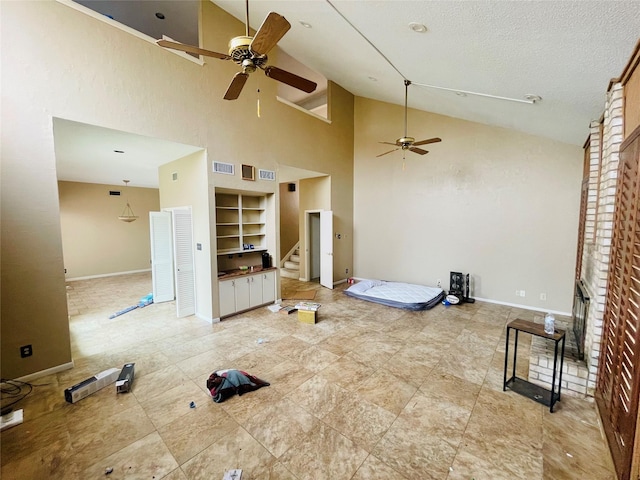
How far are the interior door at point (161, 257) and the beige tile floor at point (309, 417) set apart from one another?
1766 mm

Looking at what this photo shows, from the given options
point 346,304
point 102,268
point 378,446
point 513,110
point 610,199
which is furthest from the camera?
point 102,268

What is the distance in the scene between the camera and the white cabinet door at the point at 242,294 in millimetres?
4993

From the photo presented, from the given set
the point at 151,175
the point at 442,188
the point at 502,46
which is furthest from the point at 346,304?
the point at 151,175

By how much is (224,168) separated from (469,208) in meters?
5.10

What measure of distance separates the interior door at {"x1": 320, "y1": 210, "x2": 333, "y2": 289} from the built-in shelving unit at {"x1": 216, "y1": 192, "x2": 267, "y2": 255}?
67.0 inches

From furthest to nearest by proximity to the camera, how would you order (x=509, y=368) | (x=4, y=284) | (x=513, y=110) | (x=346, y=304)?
(x=346, y=304) < (x=513, y=110) < (x=509, y=368) < (x=4, y=284)

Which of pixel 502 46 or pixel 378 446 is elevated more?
pixel 502 46

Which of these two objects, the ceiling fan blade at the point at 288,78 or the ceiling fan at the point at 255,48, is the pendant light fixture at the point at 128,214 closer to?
the ceiling fan at the point at 255,48

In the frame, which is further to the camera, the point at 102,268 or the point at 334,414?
the point at 102,268

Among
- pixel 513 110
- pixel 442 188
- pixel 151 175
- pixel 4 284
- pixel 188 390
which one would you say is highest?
pixel 513 110

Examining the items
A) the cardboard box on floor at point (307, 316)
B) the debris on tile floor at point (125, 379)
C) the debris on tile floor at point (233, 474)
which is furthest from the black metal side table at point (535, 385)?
the debris on tile floor at point (125, 379)

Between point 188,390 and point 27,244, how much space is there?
239 cm

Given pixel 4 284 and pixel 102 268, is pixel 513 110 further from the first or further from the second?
pixel 102 268

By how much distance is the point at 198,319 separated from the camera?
485 centimetres
